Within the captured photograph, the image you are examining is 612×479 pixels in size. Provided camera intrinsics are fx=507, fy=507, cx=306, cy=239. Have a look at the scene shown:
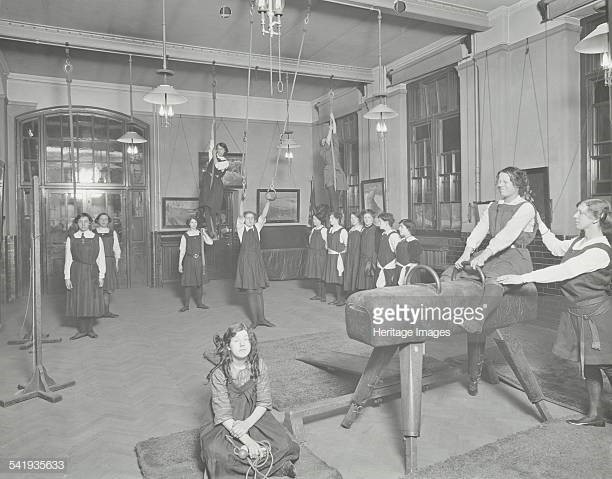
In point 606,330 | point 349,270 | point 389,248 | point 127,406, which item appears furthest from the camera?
point 349,270

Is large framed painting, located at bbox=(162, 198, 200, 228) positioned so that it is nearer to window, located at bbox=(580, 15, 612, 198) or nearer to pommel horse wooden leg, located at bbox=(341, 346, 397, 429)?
window, located at bbox=(580, 15, 612, 198)

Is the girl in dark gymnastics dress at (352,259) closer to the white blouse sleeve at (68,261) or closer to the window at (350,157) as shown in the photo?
the window at (350,157)

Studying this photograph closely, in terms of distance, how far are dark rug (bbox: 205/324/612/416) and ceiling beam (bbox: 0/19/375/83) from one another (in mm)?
4787

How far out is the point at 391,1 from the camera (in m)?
6.06

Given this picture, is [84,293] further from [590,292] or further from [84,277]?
[590,292]

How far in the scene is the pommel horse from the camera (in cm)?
288

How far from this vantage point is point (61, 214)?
966 centimetres

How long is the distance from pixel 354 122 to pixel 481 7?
3.88 m

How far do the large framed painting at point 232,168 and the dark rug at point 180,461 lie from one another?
7649 millimetres

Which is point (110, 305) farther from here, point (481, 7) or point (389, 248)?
point (481, 7)

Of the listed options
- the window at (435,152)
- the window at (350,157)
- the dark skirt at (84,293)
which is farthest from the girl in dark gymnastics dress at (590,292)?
the window at (350,157)

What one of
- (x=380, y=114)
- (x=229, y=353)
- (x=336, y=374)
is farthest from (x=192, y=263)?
(x=229, y=353)

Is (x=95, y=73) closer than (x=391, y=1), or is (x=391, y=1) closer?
(x=391, y=1)

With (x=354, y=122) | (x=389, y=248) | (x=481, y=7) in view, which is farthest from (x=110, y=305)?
(x=481, y=7)
